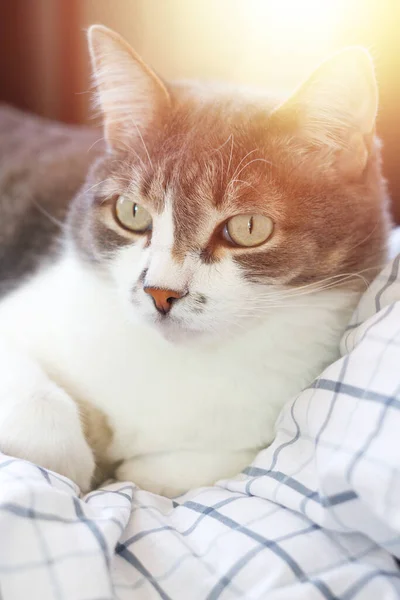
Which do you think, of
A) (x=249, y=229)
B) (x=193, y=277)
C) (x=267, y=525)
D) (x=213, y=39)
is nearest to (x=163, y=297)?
(x=193, y=277)

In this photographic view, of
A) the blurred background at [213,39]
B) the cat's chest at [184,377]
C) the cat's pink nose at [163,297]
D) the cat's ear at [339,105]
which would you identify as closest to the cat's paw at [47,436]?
the cat's chest at [184,377]

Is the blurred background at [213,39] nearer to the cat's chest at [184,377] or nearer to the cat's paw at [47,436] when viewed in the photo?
the cat's chest at [184,377]

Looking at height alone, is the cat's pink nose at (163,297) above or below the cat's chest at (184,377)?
above

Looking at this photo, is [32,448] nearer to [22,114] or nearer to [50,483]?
[50,483]

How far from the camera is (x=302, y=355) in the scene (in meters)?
0.96

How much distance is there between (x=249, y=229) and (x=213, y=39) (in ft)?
2.28

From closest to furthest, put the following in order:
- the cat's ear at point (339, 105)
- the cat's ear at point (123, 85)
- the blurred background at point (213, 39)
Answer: the cat's ear at point (339, 105) < the cat's ear at point (123, 85) < the blurred background at point (213, 39)

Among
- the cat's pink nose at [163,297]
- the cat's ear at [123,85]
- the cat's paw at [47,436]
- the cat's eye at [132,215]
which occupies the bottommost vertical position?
the cat's paw at [47,436]

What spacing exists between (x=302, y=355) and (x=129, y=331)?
0.99 feet

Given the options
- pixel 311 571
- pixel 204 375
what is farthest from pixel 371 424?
pixel 204 375

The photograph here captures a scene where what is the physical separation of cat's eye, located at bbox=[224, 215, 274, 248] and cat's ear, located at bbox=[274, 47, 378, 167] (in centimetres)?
15

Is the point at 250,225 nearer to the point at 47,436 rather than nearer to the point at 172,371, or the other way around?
the point at 172,371

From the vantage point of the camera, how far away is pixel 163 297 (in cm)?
82

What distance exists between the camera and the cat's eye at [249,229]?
2.76 feet
